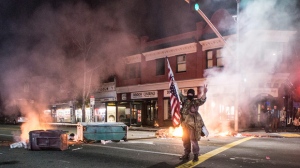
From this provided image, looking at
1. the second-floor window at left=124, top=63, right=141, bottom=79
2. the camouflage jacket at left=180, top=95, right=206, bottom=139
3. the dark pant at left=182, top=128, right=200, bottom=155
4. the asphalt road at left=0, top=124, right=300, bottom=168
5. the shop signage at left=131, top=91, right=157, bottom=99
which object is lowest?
the asphalt road at left=0, top=124, right=300, bottom=168

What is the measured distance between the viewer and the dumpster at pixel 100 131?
10422 mm

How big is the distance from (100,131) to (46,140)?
2.46m

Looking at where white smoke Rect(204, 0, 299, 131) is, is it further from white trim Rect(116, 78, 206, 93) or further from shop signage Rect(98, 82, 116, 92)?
shop signage Rect(98, 82, 116, 92)

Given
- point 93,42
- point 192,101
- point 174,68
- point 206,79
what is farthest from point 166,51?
point 192,101

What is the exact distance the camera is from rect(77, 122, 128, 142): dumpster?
1042 cm

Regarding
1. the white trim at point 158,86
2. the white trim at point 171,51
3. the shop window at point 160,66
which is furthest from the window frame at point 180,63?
the shop window at point 160,66

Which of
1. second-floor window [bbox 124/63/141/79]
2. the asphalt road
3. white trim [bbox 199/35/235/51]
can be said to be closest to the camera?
the asphalt road

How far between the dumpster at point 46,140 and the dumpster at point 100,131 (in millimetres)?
1960

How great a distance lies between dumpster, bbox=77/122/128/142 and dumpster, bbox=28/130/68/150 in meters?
1.96

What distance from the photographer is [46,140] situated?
332 inches

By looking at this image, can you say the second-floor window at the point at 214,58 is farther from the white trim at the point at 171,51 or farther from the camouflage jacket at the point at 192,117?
the camouflage jacket at the point at 192,117

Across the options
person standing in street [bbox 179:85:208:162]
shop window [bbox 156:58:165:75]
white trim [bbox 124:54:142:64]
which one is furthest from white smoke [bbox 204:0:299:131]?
person standing in street [bbox 179:85:208:162]

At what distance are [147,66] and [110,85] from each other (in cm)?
538

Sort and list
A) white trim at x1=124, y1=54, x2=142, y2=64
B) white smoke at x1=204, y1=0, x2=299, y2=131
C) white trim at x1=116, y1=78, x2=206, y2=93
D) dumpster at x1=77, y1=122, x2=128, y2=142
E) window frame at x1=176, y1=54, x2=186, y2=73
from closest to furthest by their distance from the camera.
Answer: dumpster at x1=77, y1=122, x2=128, y2=142
white smoke at x1=204, y1=0, x2=299, y2=131
white trim at x1=116, y1=78, x2=206, y2=93
window frame at x1=176, y1=54, x2=186, y2=73
white trim at x1=124, y1=54, x2=142, y2=64
